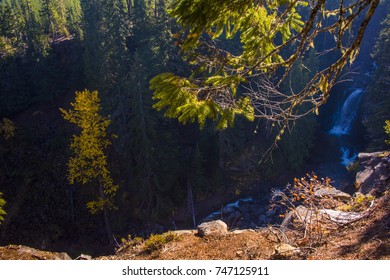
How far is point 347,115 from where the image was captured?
100 feet

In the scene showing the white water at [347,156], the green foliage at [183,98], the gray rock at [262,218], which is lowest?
the gray rock at [262,218]

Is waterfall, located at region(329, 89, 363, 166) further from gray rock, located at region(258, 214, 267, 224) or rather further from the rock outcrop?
the rock outcrop

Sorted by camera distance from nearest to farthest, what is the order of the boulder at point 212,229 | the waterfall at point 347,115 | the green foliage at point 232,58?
the green foliage at point 232,58, the boulder at point 212,229, the waterfall at point 347,115

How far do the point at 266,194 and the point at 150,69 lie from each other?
1357 centimetres

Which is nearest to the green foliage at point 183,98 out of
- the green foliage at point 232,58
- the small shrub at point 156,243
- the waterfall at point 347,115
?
the green foliage at point 232,58

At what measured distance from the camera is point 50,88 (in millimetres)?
29344

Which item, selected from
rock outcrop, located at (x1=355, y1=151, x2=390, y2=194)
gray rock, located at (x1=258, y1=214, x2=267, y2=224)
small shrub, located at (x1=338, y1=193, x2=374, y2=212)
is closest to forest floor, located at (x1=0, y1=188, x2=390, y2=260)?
small shrub, located at (x1=338, y1=193, x2=374, y2=212)

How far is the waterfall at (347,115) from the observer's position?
30.3 meters

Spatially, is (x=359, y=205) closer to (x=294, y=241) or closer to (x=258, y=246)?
(x=294, y=241)

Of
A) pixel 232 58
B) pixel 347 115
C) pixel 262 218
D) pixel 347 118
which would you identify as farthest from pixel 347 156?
pixel 232 58

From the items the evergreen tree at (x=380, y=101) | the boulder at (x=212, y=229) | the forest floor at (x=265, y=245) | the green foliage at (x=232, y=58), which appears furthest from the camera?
the evergreen tree at (x=380, y=101)

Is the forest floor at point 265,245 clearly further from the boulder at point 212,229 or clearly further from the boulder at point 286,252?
the boulder at point 212,229

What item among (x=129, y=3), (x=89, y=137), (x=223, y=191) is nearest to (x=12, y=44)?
(x=129, y=3)
